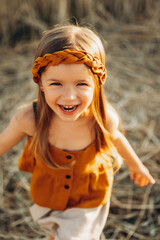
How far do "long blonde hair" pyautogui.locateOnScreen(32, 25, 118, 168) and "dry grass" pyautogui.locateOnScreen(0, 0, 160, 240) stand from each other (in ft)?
2.79

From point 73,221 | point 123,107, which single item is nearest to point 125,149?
point 73,221

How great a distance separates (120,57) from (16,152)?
217cm

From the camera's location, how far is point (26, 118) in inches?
68.5

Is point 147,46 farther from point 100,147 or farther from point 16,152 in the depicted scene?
point 100,147

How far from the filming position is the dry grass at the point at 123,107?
2436 millimetres

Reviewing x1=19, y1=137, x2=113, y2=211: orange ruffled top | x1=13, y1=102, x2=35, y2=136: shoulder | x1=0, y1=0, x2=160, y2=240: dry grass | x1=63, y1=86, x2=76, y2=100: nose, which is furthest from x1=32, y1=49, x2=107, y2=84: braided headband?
x1=0, y1=0, x2=160, y2=240: dry grass

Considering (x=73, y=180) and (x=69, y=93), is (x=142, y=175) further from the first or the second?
(x=69, y=93)

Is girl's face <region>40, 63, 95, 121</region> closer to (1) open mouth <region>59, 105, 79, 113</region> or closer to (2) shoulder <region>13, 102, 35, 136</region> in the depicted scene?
(1) open mouth <region>59, 105, 79, 113</region>

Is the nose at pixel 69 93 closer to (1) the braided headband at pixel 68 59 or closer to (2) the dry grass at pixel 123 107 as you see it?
(1) the braided headband at pixel 68 59

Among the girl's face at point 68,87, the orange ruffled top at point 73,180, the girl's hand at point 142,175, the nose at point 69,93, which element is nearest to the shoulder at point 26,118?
the orange ruffled top at point 73,180

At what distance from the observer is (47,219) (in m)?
1.96

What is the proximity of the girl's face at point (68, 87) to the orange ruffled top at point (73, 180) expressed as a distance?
31 centimetres

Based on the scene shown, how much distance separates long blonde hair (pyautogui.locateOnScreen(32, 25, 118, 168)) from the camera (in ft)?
4.97

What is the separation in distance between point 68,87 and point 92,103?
0.91 feet
